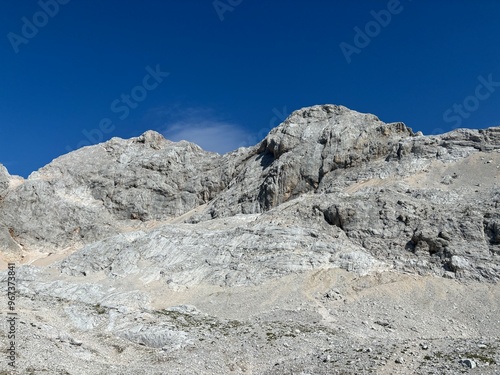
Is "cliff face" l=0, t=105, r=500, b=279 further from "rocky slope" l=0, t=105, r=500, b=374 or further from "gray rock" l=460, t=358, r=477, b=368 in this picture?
"gray rock" l=460, t=358, r=477, b=368

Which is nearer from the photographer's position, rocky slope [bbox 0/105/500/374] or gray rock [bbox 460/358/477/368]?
gray rock [bbox 460/358/477/368]

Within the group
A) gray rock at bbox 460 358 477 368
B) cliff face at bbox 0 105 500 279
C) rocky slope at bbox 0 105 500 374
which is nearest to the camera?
gray rock at bbox 460 358 477 368

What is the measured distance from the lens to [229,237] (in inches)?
1761

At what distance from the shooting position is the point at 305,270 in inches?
1529

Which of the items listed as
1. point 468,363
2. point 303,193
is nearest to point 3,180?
point 303,193

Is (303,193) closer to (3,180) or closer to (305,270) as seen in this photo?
(305,270)

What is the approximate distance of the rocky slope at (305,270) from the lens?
26.6 m

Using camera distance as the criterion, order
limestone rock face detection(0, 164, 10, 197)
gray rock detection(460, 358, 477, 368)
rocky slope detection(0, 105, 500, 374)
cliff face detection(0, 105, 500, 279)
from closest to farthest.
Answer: gray rock detection(460, 358, 477, 368), rocky slope detection(0, 105, 500, 374), cliff face detection(0, 105, 500, 279), limestone rock face detection(0, 164, 10, 197)

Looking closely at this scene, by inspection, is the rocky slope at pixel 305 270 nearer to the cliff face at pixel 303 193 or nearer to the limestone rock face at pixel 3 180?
the cliff face at pixel 303 193

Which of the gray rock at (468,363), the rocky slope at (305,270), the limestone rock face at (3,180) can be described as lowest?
the gray rock at (468,363)

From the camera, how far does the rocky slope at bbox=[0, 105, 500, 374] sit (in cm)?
2658

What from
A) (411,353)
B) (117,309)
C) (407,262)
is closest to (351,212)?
(407,262)

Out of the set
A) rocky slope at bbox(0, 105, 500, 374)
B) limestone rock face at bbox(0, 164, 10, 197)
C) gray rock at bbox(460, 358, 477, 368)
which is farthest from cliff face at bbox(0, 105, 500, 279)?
gray rock at bbox(460, 358, 477, 368)

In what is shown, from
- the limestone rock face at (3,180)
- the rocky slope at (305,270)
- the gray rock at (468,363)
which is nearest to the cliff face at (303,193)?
the rocky slope at (305,270)
